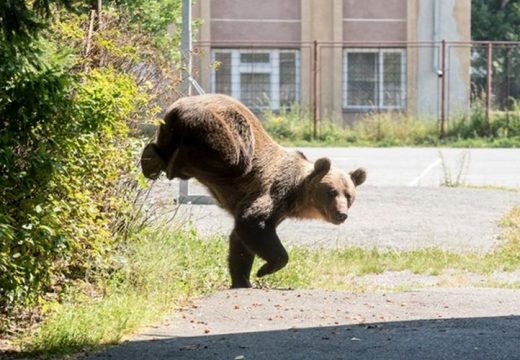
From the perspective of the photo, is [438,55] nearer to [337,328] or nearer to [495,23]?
[495,23]

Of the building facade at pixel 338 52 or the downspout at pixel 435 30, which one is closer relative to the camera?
the downspout at pixel 435 30

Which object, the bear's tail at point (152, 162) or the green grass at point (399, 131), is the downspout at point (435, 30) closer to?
the green grass at point (399, 131)

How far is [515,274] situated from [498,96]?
100ft

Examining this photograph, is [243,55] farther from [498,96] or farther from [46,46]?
[46,46]

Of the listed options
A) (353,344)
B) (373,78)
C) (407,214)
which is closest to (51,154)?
(353,344)

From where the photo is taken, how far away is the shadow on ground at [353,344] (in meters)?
7.72

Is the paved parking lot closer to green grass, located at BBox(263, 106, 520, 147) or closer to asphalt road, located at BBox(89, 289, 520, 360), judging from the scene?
asphalt road, located at BBox(89, 289, 520, 360)

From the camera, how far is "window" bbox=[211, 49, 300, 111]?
41656mm

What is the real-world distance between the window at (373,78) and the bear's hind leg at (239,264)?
101 ft

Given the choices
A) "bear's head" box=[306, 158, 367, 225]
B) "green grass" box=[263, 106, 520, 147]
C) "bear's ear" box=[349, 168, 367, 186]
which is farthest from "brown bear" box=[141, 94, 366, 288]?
"green grass" box=[263, 106, 520, 147]

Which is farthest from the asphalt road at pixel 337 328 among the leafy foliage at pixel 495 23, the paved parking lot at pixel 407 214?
the leafy foliage at pixel 495 23

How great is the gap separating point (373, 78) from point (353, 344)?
3470 centimetres

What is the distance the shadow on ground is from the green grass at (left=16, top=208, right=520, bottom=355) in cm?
39

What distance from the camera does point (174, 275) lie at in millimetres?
10883
